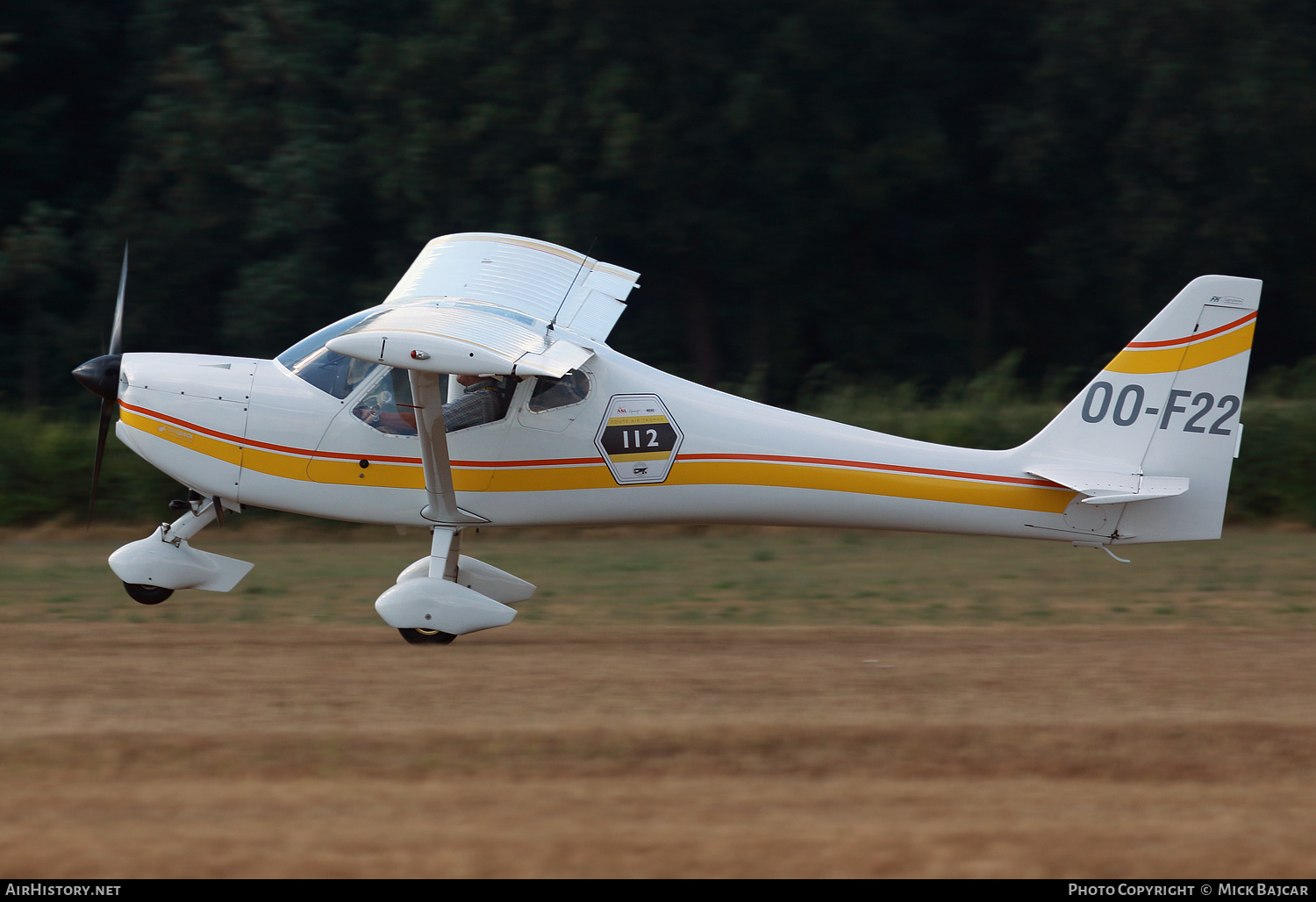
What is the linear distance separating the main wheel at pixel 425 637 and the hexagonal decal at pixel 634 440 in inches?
61.8

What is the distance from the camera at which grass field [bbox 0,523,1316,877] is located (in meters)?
5.34

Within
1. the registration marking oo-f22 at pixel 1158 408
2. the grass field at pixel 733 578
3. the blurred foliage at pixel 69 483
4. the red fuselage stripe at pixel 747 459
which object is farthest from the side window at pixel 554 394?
the blurred foliage at pixel 69 483

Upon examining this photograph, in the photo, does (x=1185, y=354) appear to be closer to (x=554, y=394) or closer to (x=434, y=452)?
(x=554, y=394)

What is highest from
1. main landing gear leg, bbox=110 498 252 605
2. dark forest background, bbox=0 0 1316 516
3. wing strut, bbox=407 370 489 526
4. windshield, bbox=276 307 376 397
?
dark forest background, bbox=0 0 1316 516

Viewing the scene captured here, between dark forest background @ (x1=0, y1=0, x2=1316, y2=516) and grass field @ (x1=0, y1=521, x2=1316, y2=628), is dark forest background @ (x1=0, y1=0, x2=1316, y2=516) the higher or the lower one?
the higher one

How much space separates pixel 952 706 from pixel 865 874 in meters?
2.57

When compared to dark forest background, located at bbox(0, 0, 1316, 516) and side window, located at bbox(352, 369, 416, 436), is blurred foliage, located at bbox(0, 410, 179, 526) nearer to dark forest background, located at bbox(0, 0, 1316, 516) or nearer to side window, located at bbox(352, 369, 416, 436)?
dark forest background, located at bbox(0, 0, 1316, 516)

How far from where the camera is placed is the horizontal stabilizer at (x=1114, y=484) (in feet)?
30.1

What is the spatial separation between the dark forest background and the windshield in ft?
45.1

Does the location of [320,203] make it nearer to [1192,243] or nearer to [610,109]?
[610,109]

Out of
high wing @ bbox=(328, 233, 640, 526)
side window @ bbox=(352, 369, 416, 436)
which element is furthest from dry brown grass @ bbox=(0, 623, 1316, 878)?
high wing @ bbox=(328, 233, 640, 526)

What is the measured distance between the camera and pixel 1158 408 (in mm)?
9344

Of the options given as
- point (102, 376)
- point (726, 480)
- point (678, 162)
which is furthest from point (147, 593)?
point (678, 162)

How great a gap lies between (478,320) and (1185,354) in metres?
4.75
